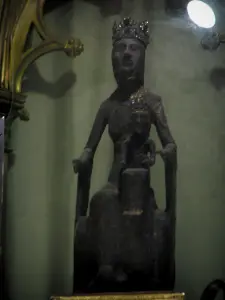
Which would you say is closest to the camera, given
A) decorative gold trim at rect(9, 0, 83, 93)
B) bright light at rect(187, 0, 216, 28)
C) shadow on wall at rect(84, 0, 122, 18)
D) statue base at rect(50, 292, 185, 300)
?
statue base at rect(50, 292, 185, 300)

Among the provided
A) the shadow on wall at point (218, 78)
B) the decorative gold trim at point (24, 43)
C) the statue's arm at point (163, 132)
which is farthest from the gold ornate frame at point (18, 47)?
the shadow on wall at point (218, 78)

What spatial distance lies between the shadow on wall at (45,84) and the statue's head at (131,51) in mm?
200

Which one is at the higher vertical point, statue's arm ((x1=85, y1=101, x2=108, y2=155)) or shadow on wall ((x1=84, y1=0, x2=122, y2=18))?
shadow on wall ((x1=84, y1=0, x2=122, y2=18))

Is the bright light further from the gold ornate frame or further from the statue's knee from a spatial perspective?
the statue's knee

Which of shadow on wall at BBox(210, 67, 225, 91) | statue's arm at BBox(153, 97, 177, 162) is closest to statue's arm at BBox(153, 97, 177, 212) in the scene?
statue's arm at BBox(153, 97, 177, 162)

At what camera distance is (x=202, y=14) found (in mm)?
1497

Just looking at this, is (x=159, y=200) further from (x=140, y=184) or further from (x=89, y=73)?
(x=89, y=73)

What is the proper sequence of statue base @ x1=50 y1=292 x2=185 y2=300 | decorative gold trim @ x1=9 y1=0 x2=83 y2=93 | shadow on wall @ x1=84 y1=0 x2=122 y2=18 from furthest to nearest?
1. shadow on wall @ x1=84 y1=0 x2=122 y2=18
2. decorative gold trim @ x1=9 y1=0 x2=83 y2=93
3. statue base @ x1=50 y1=292 x2=185 y2=300

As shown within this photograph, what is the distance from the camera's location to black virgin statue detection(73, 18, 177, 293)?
1.31 m

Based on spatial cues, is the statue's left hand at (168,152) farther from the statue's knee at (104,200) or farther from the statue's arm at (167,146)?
the statue's knee at (104,200)

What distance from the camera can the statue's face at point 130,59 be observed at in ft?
4.63

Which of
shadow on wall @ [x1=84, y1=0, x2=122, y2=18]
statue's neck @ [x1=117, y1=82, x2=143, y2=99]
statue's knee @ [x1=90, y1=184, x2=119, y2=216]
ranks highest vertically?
shadow on wall @ [x1=84, y1=0, x2=122, y2=18]

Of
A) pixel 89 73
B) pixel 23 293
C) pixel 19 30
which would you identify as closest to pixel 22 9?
pixel 19 30

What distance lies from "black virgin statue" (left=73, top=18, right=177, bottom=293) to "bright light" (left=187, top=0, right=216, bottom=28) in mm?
163
